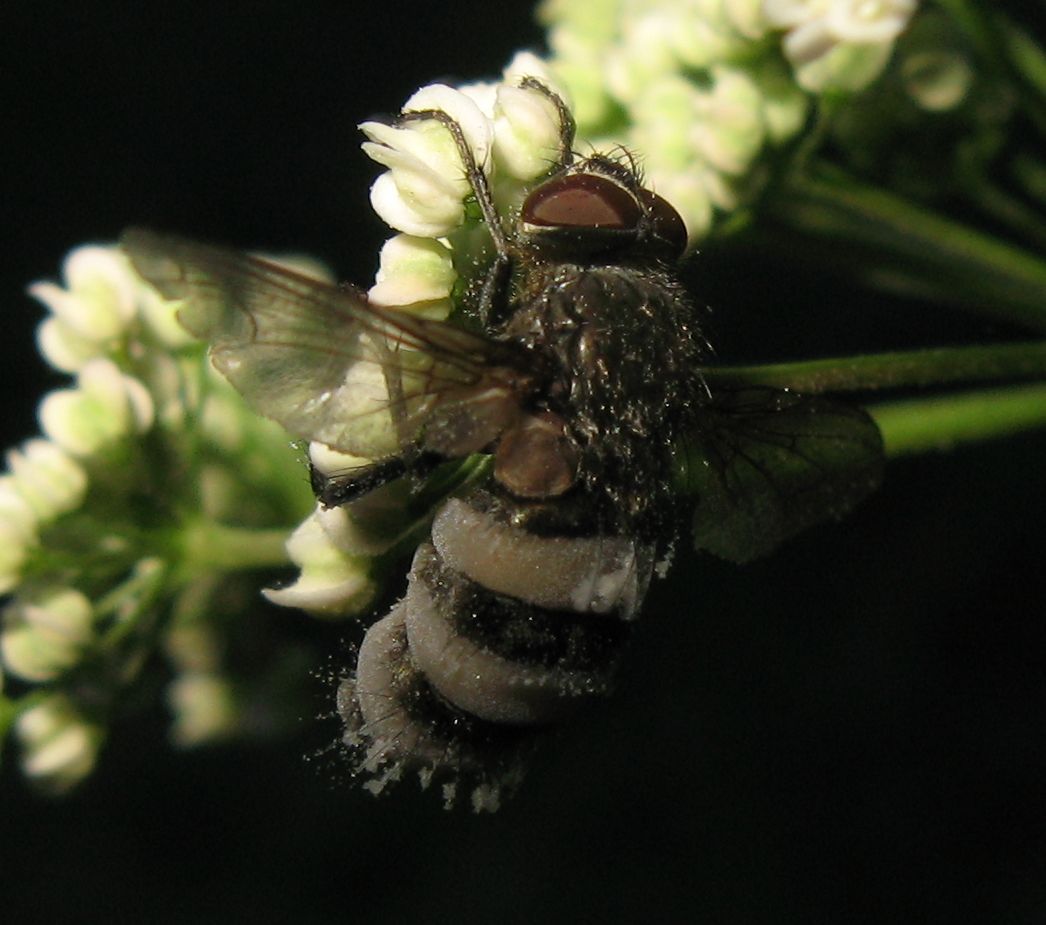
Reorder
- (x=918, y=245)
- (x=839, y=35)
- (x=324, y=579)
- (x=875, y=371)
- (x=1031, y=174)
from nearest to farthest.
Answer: (x=875, y=371) → (x=324, y=579) → (x=839, y=35) → (x=918, y=245) → (x=1031, y=174)

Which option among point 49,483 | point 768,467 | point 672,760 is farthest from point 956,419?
point 49,483

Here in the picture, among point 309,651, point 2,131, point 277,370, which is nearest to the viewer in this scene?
point 277,370

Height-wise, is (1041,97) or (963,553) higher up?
(1041,97)

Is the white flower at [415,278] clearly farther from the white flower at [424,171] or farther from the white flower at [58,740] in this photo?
the white flower at [58,740]

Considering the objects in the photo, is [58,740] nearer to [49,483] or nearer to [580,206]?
[49,483]

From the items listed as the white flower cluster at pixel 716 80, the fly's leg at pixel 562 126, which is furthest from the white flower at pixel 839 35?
the fly's leg at pixel 562 126

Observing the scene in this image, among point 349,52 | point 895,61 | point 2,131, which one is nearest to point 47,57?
point 2,131

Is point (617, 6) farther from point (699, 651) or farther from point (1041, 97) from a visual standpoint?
point (699, 651)
